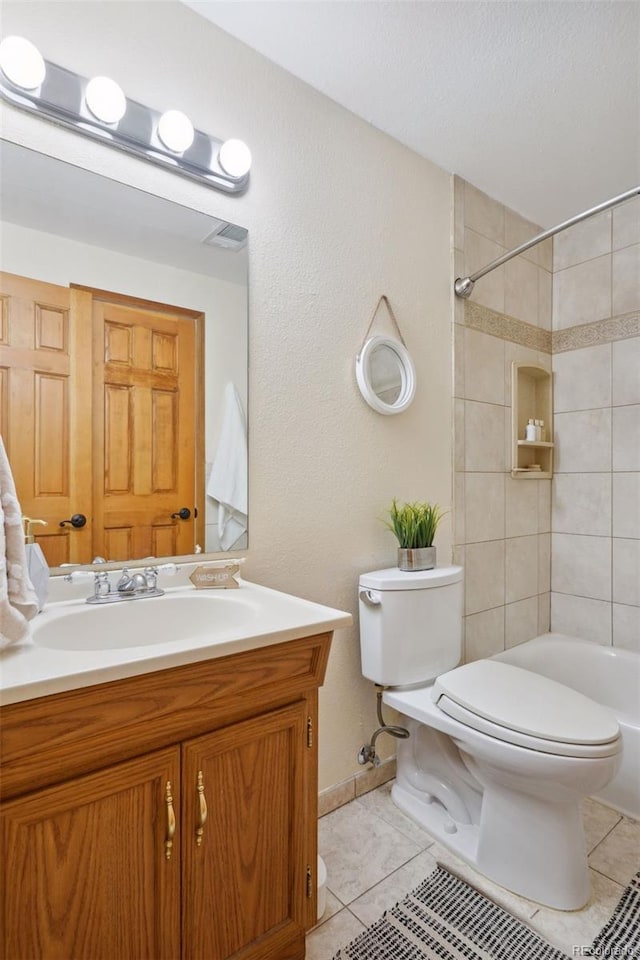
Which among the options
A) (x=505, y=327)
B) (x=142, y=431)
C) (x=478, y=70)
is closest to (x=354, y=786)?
(x=142, y=431)

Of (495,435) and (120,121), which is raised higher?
(120,121)

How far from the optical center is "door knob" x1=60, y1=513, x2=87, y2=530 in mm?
1217

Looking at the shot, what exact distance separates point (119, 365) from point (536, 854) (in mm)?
1721

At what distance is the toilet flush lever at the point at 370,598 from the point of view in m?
1.63

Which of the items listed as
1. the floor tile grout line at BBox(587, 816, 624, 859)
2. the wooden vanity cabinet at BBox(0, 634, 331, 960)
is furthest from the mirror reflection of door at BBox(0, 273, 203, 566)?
the floor tile grout line at BBox(587, 816, 624, 859)

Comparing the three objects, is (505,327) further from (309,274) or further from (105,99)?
(105,99)

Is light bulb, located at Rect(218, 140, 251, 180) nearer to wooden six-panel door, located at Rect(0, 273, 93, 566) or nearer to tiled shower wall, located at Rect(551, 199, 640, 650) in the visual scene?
wooden six-panel door, located at Rect(0, 273, 93, 566)

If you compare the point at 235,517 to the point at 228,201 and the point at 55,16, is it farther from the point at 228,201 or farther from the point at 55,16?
the point at 55,16

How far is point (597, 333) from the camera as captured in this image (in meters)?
2.43

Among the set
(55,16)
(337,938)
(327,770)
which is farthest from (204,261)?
(337,938)

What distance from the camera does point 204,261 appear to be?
4.68 ft

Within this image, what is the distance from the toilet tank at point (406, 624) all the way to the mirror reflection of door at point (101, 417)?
64cm

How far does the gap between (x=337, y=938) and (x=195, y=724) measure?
81 centimetres

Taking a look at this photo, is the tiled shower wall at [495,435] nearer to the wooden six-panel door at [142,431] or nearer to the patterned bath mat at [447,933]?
the patterned bath mat at [447,933]
